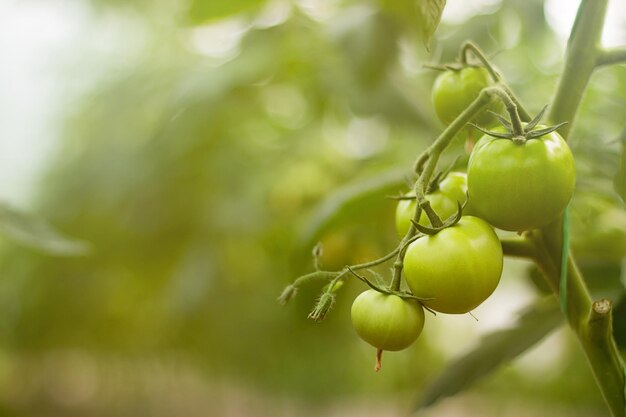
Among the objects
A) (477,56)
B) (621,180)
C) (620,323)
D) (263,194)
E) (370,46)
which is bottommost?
(263,194)

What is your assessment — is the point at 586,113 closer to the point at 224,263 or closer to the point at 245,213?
the point at 245,213

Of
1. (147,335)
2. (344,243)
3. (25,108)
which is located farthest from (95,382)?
(344,243)

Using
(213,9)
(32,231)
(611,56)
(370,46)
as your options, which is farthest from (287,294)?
(213,9)

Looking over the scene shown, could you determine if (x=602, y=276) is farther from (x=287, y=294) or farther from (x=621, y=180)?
(x=287, y=294)

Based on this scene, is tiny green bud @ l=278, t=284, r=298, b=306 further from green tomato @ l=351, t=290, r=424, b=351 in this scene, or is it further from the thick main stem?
the thick main stem

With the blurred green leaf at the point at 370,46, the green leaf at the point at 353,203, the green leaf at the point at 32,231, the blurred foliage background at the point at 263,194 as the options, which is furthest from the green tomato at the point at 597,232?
the green leaf at the point at 32,231

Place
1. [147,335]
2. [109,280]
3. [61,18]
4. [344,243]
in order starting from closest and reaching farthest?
[344,243] → [61,18] → [109,280] → [147,335]

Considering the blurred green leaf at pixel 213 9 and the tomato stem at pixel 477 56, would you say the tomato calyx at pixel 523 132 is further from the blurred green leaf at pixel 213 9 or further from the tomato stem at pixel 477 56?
the blurred green leaf at pixel 213 9
